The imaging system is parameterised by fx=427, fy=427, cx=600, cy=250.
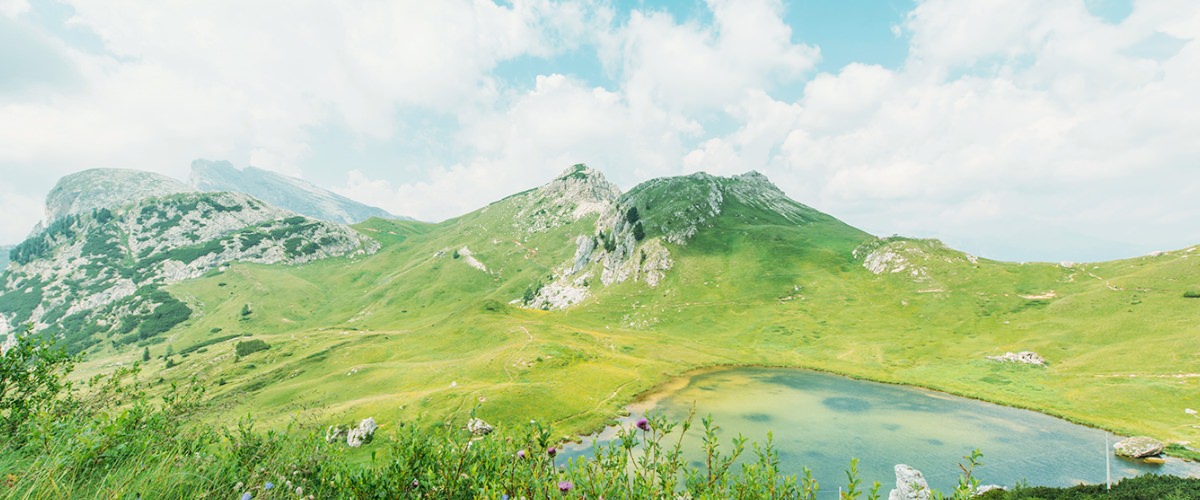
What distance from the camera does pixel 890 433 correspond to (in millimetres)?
57969

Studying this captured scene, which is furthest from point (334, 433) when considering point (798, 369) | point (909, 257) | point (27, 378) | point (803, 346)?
point (909, 257)

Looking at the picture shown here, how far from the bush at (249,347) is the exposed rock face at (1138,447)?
7596 inches

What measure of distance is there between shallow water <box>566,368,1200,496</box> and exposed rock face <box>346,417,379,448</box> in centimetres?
2617

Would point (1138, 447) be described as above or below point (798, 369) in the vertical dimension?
above

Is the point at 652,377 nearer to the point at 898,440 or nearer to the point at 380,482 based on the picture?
the point at 898,440

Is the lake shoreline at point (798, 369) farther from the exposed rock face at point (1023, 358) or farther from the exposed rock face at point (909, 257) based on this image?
the exposed rock face at point (909, 257)

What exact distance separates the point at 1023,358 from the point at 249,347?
212725 millimetres

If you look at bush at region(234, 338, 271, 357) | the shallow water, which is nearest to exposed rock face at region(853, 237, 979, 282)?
the shallow water

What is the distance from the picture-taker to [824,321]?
141625 mm

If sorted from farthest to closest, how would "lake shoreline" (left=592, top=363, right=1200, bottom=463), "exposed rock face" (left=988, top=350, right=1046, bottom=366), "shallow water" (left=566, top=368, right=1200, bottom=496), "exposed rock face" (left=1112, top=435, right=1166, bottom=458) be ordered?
"exposed rock face" (left=988, top=350, right=1046, bottom=366)
"lake shoreline" (left=592, top=363, right=1200, bottom=463)
"exposed rock face" (left=1112, top=435, right=1166, bottom=458)
"shallow water" (left=566, top=368, right=1200, bottom=496)

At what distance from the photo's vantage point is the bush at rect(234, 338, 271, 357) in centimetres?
13650

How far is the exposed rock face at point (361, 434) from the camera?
5428 cm

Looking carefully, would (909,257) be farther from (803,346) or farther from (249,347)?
(249,347)

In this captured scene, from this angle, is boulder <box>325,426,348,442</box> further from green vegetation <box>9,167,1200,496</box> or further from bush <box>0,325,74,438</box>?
bush <box>0,325,74,438</box>
